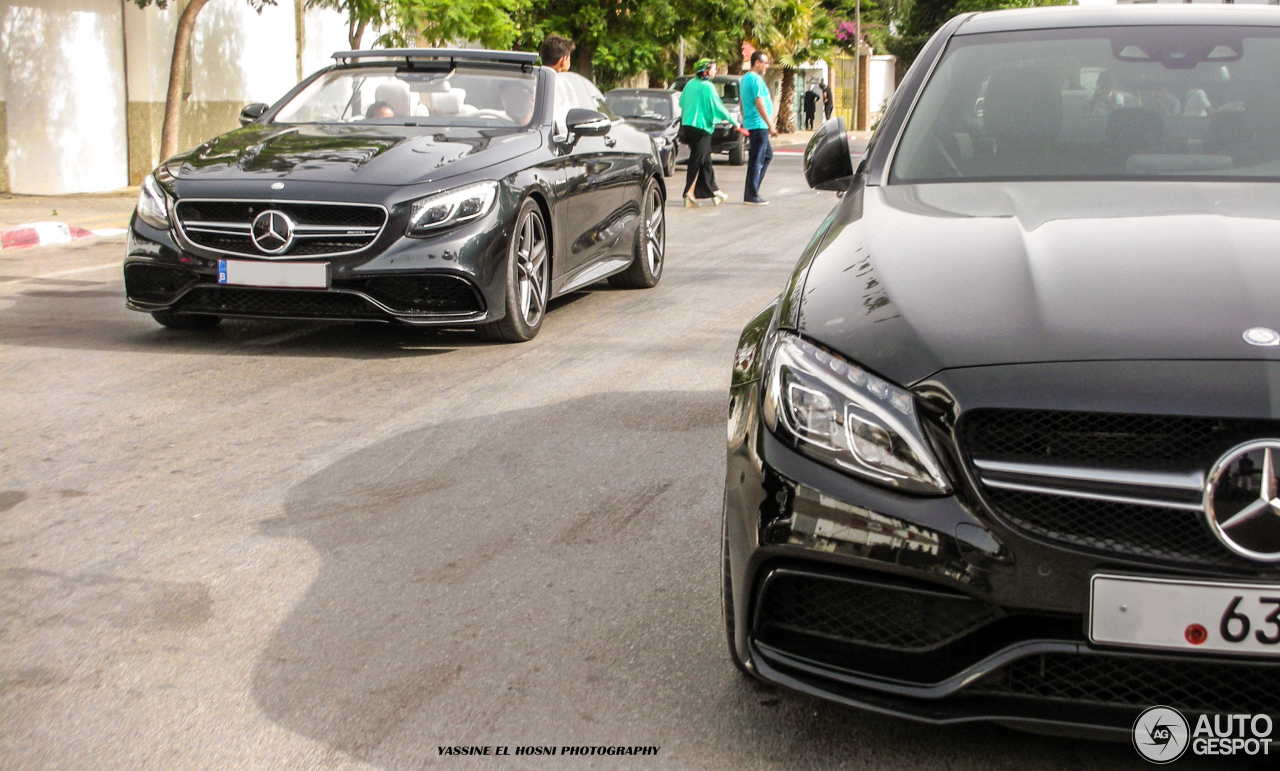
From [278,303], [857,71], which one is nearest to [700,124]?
[278,303]

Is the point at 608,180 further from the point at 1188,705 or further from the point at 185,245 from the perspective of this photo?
the point at 1188,705

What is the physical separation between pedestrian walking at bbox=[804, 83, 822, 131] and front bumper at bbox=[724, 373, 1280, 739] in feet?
163

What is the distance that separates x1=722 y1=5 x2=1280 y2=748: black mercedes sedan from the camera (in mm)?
2244

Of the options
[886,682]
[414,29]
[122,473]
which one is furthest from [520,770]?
[414,29]

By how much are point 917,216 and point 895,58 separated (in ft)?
217

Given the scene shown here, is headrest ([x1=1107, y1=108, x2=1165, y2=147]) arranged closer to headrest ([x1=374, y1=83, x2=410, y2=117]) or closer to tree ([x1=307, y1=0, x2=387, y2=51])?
headrest ([x1=374, y1=83, x2=410, y2=117])

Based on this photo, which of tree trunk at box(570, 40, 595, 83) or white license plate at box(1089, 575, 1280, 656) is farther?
tree trunk at box(570, 40, 595, 83)

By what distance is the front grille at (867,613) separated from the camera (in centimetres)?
238

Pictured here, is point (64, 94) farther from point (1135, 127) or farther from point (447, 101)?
point (1135, 127)

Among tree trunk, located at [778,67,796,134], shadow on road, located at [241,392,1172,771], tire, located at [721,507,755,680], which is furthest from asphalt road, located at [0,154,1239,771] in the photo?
tree trunk, located at [778,67,796,134]

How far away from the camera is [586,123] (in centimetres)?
784

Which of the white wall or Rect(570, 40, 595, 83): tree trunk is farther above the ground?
Rect(570, 40, 595, 83): tree trunk

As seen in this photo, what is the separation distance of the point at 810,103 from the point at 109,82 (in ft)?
117

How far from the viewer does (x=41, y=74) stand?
17.0 meters
